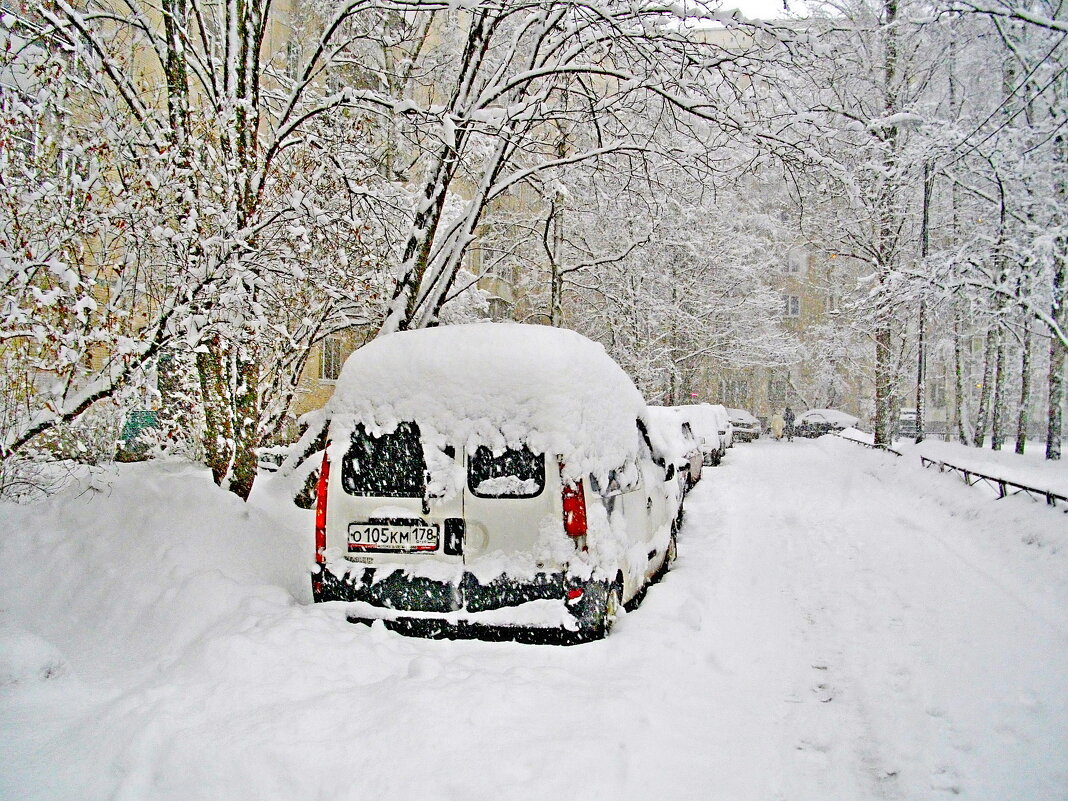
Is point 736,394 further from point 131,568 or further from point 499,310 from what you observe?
point 131,568

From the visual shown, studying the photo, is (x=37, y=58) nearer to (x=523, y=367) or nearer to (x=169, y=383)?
(x=169, y=383)

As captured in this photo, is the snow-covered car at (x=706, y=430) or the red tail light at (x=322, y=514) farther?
the snow-covered car at (x=706, y=430)

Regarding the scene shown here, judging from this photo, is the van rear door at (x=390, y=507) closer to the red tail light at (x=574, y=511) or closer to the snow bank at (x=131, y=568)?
the red tail light at (x=574, y=511)

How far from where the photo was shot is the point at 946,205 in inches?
827

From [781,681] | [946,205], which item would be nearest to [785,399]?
[946,205]

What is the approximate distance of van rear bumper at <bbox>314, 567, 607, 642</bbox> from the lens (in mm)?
3955

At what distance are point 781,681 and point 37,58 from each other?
6.59 metres

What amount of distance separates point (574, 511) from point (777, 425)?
42221 millimetres

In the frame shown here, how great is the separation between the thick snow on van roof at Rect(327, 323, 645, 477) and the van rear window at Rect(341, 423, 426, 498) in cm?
8

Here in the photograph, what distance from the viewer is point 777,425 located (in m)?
43.0

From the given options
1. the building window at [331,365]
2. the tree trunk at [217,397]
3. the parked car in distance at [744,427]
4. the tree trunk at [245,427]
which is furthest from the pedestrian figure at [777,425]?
the tree trunk at [217,397]

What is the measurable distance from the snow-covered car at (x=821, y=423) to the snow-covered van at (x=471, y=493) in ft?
127

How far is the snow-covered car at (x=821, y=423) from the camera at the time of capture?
39.3m

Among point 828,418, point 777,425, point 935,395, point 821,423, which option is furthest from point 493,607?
point 935,395
